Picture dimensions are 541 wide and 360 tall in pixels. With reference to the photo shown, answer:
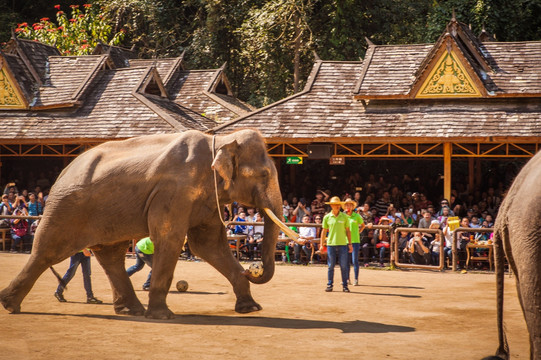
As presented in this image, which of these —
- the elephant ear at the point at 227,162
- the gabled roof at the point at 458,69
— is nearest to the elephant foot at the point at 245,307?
the elephant ear at the point at 227,162

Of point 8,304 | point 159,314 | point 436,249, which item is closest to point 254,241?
point 436,249

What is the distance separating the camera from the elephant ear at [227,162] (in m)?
10.6

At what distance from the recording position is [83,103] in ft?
84.3

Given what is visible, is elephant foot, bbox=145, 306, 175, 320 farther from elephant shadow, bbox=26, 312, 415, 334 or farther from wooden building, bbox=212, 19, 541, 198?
wooden building, bbox=212, 19, 541, 198

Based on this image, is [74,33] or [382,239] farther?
[74,33]

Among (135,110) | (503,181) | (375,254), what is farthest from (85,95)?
(503,181)

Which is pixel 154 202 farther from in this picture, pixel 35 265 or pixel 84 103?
pixel 84 103

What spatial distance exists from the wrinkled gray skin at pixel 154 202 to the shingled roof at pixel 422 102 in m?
10.0

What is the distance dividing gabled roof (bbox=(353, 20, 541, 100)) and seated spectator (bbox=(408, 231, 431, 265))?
508 cm

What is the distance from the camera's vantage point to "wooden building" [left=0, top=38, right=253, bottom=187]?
78.8 ft

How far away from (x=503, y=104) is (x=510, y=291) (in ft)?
29.0

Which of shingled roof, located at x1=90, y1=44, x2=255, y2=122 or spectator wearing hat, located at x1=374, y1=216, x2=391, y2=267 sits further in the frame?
shingled roof, located at x1=90, y1=44, x2=255, y2=122

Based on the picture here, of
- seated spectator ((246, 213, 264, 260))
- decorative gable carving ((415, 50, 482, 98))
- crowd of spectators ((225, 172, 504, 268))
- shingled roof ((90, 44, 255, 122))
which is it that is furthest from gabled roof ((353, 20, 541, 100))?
shingled roof ((90, 44, 255, 122))

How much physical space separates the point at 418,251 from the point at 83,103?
1300cm
